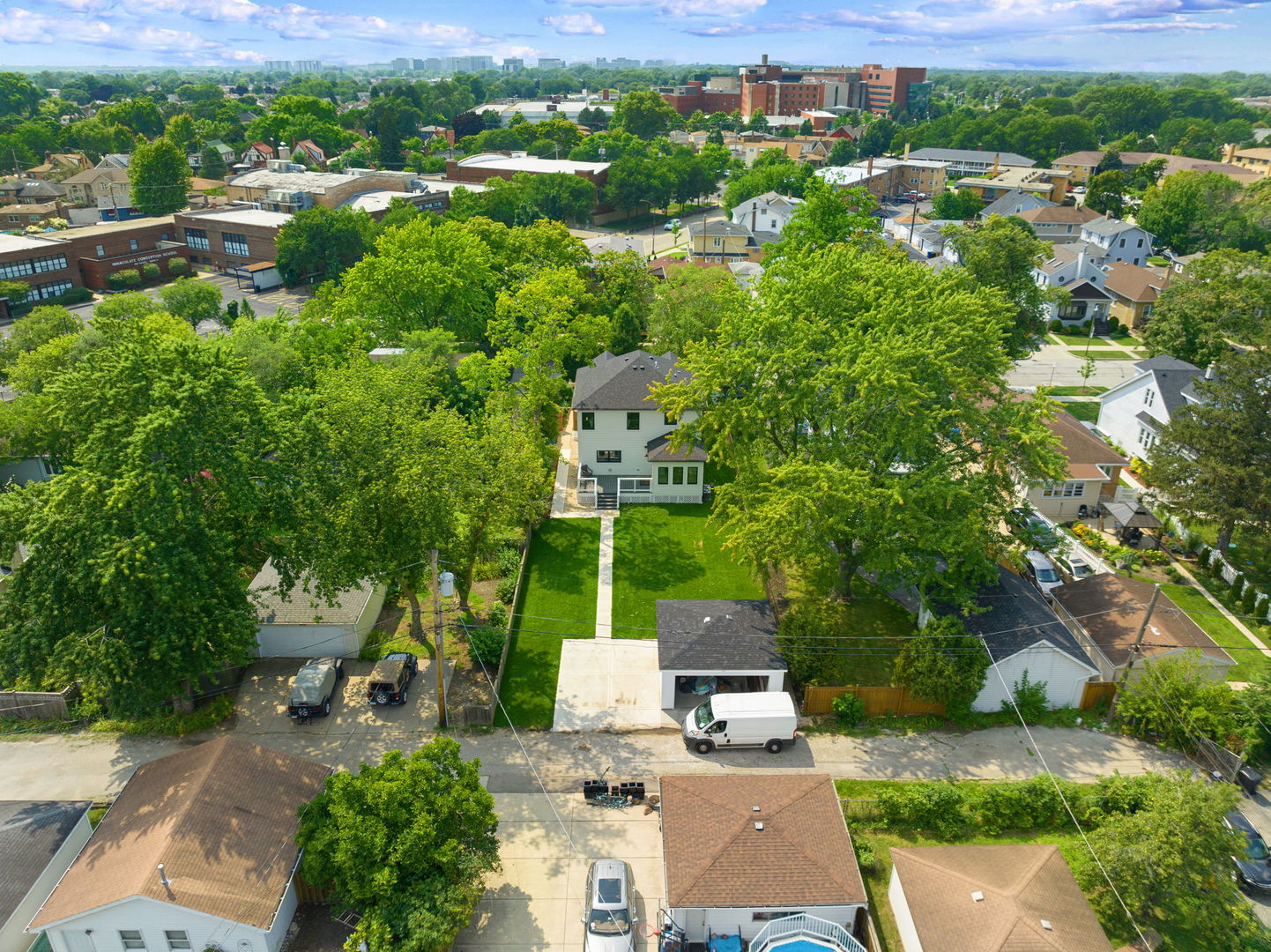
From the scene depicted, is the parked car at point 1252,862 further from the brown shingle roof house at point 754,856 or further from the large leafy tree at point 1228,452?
the large leafy tree at point 1228,452

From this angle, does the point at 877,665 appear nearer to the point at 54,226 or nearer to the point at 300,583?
the point at 300,583

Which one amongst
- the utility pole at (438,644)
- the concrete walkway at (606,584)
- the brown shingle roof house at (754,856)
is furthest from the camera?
the concrete walkway at (606,584)

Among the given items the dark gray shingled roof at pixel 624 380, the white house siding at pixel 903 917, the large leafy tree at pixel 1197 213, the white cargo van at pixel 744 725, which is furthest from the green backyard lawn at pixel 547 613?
the large leafy tree at pixel 1197 213

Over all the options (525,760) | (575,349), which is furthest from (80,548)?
(575,349)

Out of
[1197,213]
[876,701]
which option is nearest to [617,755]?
[876,701]

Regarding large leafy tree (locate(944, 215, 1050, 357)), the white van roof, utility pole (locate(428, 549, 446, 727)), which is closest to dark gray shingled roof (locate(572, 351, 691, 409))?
utility pole (locate(428, 549, 446, 727))

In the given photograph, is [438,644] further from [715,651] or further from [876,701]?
[876,701]

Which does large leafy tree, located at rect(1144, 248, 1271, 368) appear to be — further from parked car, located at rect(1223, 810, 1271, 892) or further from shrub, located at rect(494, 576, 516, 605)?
shrub, located at rect(494, 576, 516, 605)
